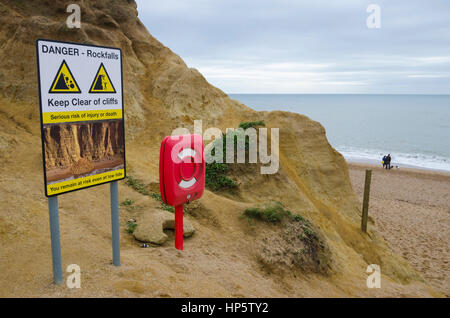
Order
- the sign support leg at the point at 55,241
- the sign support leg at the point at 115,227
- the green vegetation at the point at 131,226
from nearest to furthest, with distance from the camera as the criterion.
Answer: the sign support leg at the point at 55,241
the sign support leg at the point at 115,227
the green vegetation at the point at 131,226

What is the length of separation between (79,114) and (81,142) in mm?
340

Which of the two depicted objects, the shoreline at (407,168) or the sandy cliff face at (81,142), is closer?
the sandy cliff face at (81,142)

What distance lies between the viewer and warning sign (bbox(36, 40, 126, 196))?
3.46 meters

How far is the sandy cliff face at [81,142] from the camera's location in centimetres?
360

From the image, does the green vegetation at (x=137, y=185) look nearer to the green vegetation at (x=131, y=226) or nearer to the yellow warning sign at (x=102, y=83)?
the green vegetation at (x=131, y=226)

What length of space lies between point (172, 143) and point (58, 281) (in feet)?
7.93

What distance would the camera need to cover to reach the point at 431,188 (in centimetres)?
2594

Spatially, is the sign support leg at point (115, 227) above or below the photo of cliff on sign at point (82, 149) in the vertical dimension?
below

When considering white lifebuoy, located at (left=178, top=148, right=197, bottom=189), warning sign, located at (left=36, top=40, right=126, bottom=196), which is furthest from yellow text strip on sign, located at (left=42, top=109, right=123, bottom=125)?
white lifebuoy, located at (left=178, top=148, right=197, bottom=189)

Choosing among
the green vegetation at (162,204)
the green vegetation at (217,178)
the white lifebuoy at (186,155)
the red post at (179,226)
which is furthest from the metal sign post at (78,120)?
the green vegetation at (217,178)

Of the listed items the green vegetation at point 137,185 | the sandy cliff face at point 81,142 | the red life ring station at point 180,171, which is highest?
the sandy cliff face at point 81,142

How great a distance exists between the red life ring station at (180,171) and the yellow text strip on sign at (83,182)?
2.69 ft

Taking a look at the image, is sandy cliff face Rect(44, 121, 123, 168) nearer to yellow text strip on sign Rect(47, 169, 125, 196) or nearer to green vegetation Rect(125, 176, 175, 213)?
yellow text strip on sign Rect(47, 169, 125, 196)

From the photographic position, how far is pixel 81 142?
3889 mm
